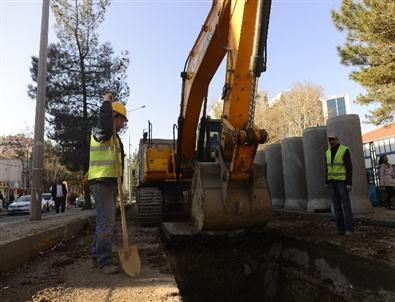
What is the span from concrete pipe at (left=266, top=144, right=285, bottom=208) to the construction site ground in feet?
20.2

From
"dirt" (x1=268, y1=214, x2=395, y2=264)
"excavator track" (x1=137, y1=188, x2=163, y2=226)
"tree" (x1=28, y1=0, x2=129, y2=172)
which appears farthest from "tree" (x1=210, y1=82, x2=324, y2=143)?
"dirt" (x1=268, y1=214, x2=395, y2=264)

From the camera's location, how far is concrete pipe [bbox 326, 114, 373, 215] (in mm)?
9945

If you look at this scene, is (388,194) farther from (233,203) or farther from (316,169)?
(233,203)

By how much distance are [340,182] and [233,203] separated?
7.37ft

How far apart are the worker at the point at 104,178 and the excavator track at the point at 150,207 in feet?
16.7

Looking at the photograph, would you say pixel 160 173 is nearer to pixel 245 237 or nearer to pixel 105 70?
pixel 245 237

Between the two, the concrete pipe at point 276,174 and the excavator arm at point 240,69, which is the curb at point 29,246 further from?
the concrete pipe at point 276,174

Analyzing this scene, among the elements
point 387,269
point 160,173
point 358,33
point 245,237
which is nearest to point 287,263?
point 245,237

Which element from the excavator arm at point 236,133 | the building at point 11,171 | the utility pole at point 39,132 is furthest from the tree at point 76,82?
the building at point 11,171

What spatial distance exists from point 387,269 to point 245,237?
2529 millimetres

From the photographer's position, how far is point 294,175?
42.4 feet

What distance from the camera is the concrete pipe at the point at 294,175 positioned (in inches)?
504

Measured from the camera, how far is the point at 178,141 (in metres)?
9.27

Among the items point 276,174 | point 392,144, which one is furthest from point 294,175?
point 392,144
